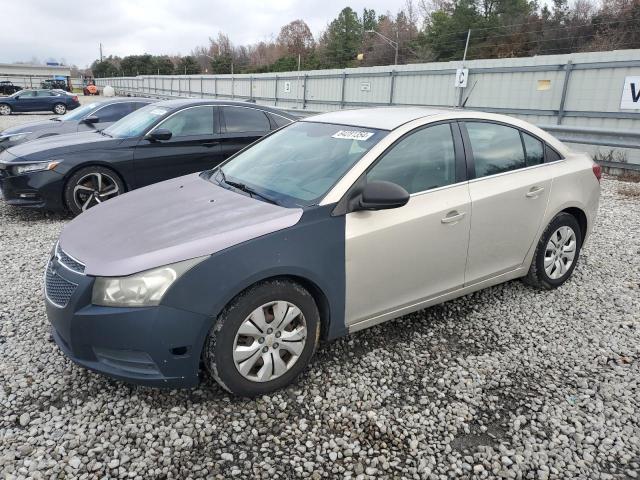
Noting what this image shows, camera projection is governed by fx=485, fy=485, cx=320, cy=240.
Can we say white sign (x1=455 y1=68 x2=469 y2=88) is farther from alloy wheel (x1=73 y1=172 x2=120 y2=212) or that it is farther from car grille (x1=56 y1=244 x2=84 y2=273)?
car grille (x1=56 y1=244 x2=84 y2=273)

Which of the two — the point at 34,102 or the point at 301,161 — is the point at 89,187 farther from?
the point at 34,102

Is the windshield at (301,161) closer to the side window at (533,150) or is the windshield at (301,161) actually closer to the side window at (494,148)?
the side window at (494,148)

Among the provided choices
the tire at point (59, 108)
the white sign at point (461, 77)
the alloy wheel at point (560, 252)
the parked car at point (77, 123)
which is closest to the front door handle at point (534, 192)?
the alloy wheel at point (560, 252)

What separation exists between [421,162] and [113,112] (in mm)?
9003

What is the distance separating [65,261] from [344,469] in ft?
6.39

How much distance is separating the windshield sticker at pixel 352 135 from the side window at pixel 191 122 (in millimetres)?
3995

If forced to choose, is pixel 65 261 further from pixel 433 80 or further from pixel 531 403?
pixel 433 80

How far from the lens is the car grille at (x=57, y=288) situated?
8.73ft

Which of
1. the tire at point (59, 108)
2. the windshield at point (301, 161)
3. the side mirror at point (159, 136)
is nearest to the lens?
the windshield at point (301, 161)

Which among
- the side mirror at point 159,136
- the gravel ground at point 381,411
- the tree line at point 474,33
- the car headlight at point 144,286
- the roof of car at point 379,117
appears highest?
the tree line at point 474,33

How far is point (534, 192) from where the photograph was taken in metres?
3.90

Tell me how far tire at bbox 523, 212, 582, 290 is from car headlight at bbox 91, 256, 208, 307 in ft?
9.94

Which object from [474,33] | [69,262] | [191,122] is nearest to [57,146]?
[191,122]

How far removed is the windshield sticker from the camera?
336 centimetres
